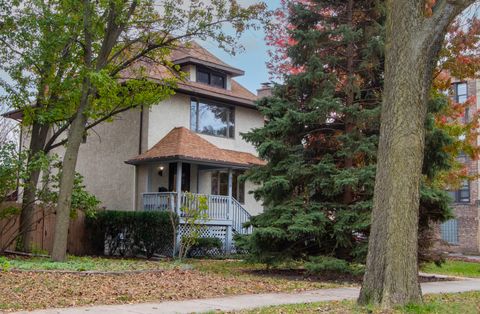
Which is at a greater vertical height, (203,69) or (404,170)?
(203,69)

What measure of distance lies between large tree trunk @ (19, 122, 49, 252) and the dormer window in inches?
316

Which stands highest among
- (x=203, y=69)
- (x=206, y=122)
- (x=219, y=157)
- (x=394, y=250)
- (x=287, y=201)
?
(x=203, y=69)

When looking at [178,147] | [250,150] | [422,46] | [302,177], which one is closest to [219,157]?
[178,147]

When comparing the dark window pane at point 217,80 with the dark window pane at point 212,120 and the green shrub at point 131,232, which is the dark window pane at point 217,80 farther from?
the green shrub at point 131,232

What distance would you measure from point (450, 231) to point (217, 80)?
17.4 m

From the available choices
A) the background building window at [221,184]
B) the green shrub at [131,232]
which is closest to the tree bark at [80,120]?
the green shrub at [131,232]

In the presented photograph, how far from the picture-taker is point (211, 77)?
25906 millimetres

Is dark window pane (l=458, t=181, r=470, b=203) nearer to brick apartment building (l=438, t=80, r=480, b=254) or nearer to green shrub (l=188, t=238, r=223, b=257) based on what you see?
brick apartment building (l=438, t=80, r=480, b=254)

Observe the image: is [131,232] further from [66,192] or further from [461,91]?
[461,91]

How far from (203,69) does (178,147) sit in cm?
552

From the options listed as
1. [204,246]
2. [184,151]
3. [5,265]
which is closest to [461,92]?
[184,151]

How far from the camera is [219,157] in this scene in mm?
22547

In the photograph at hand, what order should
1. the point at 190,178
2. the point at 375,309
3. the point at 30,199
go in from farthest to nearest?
1. the point at 190,178
2. the point at 30,199
3. the point at 375,309

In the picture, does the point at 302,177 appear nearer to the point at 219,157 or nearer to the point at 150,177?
the point at 219,157
